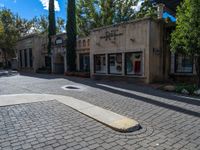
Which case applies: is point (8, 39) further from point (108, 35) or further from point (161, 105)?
point (161, 105)

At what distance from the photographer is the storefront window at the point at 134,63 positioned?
13130mm

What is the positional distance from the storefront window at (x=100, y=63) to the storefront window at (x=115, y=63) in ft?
2.55

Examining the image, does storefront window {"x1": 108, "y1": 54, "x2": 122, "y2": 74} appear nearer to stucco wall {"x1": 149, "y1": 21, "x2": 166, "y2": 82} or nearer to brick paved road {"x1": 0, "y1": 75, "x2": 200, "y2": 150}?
stucco wall {"x1": 149, "y1": 21, "x2": 166, "y2": 82}

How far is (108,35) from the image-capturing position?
1491cm

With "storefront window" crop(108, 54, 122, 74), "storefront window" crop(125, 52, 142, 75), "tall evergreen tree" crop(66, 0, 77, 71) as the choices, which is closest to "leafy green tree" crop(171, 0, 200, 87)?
"storefront window" crop(125, 52, 142, 75)

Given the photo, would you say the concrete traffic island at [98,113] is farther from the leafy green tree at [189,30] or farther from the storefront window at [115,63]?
the storefront window at [115,63]

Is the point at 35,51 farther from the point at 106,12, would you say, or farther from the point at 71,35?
the point at 106,12

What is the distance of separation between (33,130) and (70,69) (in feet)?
51.2

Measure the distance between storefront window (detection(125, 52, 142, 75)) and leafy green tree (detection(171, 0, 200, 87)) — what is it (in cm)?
324

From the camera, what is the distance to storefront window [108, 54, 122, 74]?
14594 millimetres

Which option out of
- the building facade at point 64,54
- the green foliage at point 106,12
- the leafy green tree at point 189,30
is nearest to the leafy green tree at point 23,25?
the green foliage at point 106,12

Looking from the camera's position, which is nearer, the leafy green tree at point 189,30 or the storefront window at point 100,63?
the leafy green tree at point 189,30

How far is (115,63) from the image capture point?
15.0 meters

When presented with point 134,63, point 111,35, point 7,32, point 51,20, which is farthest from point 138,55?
point 7,32
